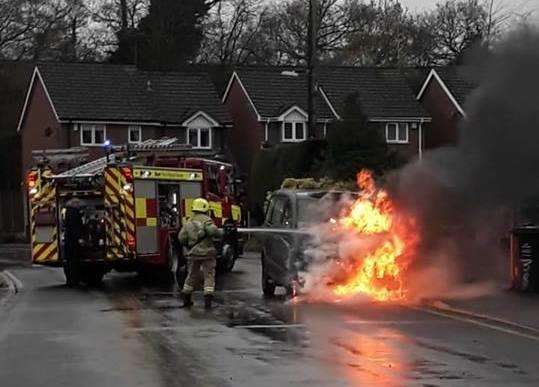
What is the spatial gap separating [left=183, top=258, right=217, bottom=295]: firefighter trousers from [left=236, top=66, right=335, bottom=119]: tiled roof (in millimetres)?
39983

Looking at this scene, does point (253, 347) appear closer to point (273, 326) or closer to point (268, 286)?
point (273, 326)

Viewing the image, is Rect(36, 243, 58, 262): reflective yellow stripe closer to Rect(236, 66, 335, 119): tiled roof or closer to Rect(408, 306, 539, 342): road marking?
Rect(408, 306, 539, 342): road marking

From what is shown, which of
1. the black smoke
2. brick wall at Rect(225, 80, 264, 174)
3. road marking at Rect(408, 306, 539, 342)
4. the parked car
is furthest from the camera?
brick wall at Rect(225, 80, 264, 174)

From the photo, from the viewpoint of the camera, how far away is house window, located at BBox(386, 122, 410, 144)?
5766 centimetres

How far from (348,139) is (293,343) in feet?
77.2

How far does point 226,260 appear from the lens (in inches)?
993

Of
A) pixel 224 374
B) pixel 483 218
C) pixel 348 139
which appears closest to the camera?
pixel 224 374

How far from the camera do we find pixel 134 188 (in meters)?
21.6

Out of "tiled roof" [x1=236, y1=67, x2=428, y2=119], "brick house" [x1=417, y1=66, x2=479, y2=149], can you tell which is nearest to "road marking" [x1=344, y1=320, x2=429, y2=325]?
"tiled roof" [x1=236, y1=67, x2=428, y2=119]

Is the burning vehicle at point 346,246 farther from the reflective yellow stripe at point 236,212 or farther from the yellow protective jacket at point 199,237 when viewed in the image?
the reflective yellow stripe at point 236,212

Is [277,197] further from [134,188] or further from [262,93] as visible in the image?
[262,93]

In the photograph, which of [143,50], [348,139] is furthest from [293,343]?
[143,50]

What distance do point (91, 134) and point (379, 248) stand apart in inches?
1584

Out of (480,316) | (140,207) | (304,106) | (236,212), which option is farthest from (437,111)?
(480,316)
